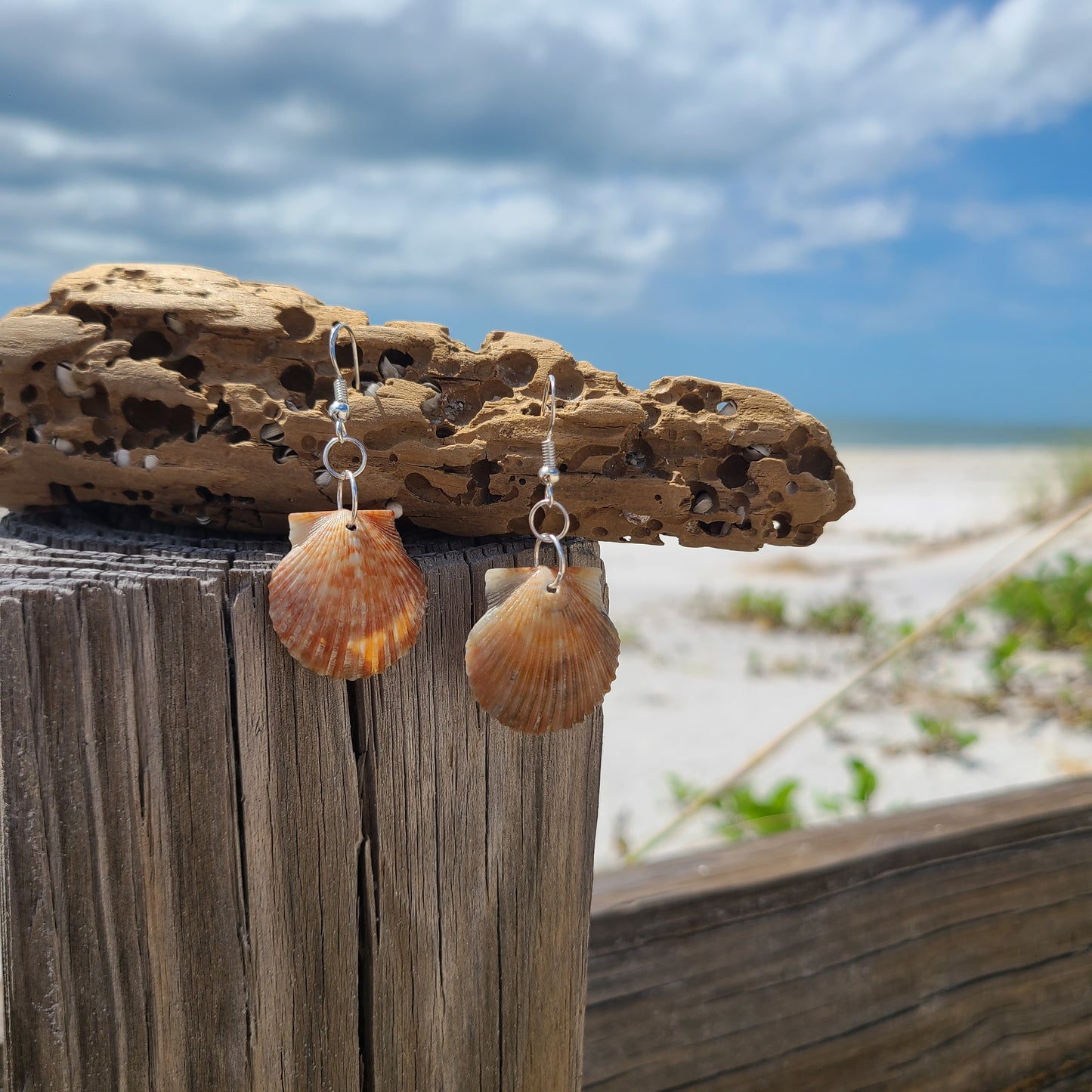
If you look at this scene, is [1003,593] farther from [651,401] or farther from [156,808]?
[156,808]

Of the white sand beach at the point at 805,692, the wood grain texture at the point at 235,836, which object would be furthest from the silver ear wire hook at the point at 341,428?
the white sand beach at the point at 805,692

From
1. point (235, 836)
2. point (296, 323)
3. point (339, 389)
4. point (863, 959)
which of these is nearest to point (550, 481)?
point (339, 389)

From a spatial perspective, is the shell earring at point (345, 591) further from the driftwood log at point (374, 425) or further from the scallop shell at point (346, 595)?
the driftwood log at point (374, 425)

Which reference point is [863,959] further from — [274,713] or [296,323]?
[296,323]

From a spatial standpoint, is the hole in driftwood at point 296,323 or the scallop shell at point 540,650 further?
the hole in driftwood at point 296,323

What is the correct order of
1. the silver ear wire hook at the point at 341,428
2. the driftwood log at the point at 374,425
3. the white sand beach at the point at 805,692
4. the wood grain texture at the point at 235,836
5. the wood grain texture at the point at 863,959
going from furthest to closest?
the white sand beach at the point at 805,692
the wood grain texture at the point at 863,959
the driftwood log at the point at 374,425
the silver ear wire hook at the point at 341,428
the wood grain texture at the point at 235,836

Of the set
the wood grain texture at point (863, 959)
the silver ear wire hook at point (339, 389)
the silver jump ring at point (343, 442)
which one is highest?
the silver ear wire hook at point (339, 389)

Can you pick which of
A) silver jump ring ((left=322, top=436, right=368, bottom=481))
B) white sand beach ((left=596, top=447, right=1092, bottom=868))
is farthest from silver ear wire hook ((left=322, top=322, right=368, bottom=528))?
white sand beach ((left=596, top=447, right=1092, bottom=868))

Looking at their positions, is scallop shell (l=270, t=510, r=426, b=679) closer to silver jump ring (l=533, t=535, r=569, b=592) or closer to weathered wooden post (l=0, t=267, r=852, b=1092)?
weathered wooden post (l=0, t=267, r=852, b=1092)
